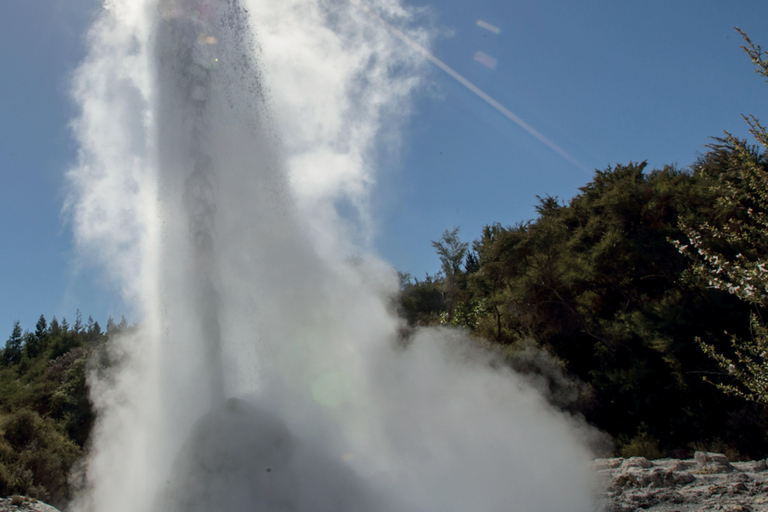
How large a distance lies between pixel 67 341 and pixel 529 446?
118 feet

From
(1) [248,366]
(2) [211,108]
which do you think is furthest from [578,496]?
(2) [211,108]

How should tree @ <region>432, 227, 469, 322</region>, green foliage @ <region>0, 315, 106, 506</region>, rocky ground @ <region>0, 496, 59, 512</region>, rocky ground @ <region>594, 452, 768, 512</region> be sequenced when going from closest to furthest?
rocky ground @ <region>594, 452, 768, 512</region> < rocky ground @ <region>0, 496, 59, 512</region> < green foliage @ <region>0, 315, 106, 506</region> < tree @ <region>432, 227, 469, 322</region>

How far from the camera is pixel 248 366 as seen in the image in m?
9.23

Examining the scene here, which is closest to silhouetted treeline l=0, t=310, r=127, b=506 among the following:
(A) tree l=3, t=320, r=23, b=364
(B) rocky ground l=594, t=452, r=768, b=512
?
(A) tree l=3, t=320, r=23, b=364

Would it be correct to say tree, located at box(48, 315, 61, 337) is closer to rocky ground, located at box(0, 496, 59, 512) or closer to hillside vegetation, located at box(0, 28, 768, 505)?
hillside vegetation, located at box(0, 28, 768, 505)

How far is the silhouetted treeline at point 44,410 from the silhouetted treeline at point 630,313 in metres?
14.8

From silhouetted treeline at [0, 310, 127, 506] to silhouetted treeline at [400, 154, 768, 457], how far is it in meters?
14.8

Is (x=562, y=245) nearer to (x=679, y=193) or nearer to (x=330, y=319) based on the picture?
(x=679, y=193)

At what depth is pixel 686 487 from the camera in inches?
270

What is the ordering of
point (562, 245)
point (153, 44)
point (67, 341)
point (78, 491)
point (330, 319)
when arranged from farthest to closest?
1. point (67, 341)
2. point (562, 245)
3. point (330, 319)
4. point (78, 491)
5. point (153, 44)

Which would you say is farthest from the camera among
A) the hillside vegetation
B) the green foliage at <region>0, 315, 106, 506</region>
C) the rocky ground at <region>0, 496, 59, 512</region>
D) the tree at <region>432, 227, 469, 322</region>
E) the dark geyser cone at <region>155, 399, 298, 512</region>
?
the tree at <region>432, 227, 469, 322</region>

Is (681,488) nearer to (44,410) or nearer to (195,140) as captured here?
(195,140)

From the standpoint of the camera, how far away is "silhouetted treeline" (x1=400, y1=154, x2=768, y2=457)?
39.5 feet

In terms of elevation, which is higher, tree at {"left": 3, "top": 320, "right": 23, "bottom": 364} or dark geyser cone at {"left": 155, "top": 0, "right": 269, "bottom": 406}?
tree at {"left": 3, "top": 320, "right": 23, "bottom": 364}
